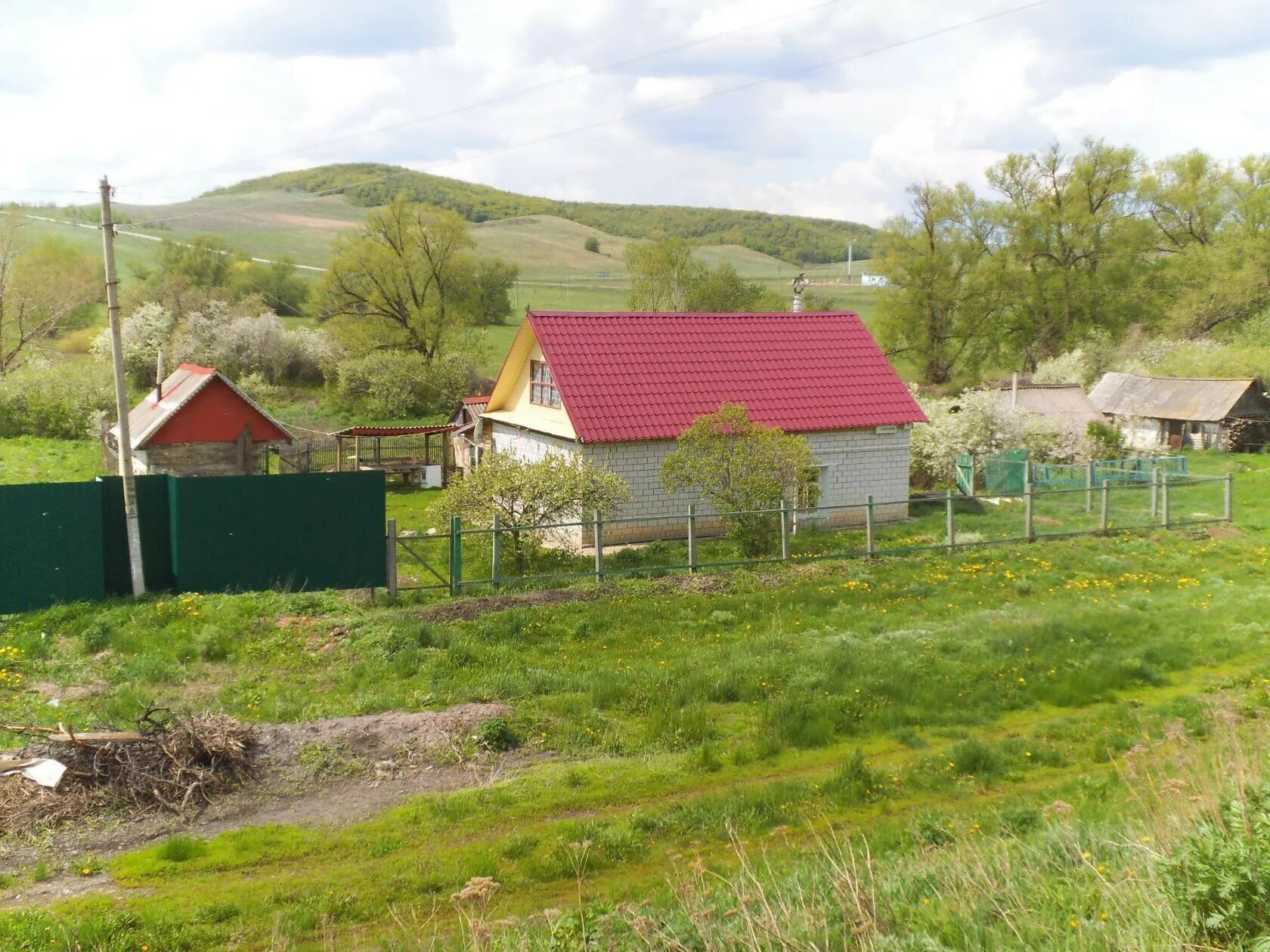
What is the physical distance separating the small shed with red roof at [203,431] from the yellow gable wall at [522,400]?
637cm

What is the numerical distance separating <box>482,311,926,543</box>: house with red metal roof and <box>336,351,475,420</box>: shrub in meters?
→ 21.7

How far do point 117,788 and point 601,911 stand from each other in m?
4.68

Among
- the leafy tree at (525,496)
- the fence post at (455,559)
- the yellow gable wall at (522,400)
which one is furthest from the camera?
the yellow gable wall at (522,400)

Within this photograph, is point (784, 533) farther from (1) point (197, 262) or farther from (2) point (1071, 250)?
(1) point (197, 262)

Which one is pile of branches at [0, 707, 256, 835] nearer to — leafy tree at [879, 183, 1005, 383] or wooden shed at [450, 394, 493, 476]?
wooden shed at [450, 394, 493, 476]

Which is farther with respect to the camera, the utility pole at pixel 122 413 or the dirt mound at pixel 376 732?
the utility pole at pixel 122 413

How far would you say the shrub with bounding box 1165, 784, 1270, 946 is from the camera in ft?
15.6

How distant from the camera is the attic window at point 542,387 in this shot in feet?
75.2

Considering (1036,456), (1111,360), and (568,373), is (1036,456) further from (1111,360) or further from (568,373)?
(1111,360)

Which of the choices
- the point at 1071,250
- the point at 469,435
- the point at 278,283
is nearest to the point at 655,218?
the point at 278,283

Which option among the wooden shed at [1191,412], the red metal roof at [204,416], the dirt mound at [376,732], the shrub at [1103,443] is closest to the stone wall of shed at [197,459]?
the red metal roof at [204,416]

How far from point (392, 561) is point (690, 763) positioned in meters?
7.57

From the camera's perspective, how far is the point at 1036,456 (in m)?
32.7

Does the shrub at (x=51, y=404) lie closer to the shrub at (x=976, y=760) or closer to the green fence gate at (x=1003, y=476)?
the green fence gate at (x=1003, y=476)
